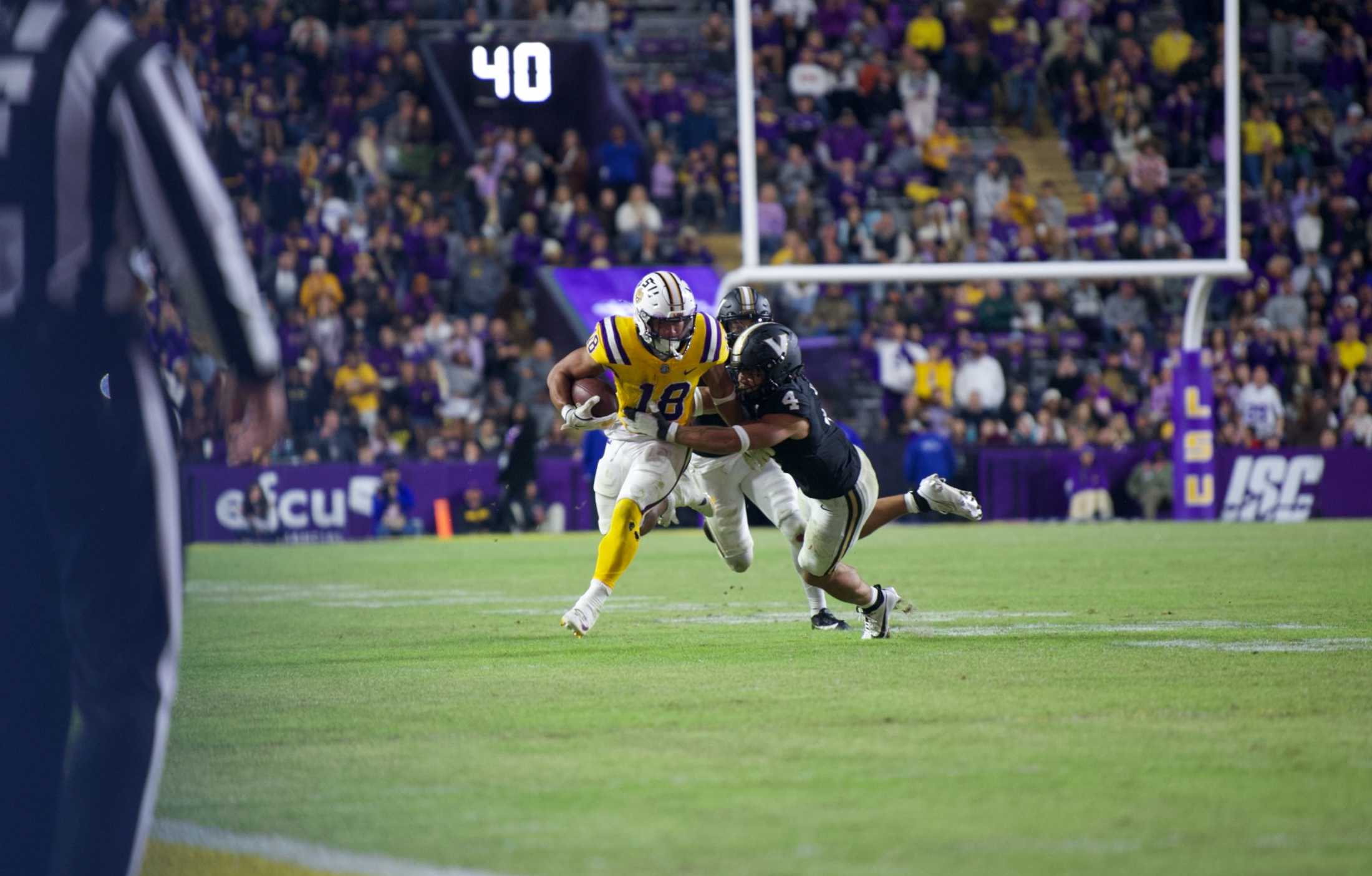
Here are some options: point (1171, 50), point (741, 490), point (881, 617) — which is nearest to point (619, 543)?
point (881, 617)

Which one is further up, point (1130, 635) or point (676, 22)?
point (676, 22)

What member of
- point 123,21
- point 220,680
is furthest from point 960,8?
point 123,21

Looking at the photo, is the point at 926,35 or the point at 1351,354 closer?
the point at 926,35

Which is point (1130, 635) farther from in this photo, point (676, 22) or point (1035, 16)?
point (676, 22)

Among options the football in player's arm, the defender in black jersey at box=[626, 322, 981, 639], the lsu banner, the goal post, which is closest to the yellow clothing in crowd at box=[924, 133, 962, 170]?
the goal post

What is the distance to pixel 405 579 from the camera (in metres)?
13.8

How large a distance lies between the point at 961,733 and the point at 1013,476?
1531 centimetres

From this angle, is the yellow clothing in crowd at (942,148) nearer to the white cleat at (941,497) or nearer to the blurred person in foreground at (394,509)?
the blurred person in foreground at (394,509)

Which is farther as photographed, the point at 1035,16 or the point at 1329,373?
the point at 1329,373

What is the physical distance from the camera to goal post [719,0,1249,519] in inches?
679

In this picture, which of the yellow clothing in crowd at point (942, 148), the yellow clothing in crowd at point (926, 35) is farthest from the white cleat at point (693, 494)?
the yellow clothing in crowd at point (926, 35)

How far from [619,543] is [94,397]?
5.39 metres

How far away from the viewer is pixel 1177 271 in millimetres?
18453

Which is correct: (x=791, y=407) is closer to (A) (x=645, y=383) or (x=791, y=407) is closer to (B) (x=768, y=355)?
(B) (x=768, y=355)
